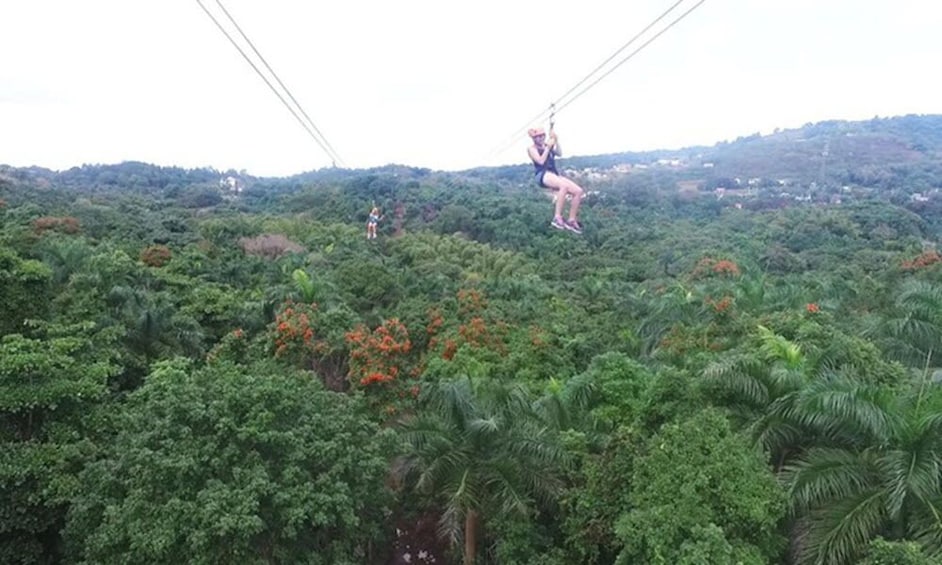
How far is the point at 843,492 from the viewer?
23.5 feet

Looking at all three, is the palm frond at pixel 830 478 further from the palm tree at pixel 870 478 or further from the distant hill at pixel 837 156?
the distant hill at pixel 837 156

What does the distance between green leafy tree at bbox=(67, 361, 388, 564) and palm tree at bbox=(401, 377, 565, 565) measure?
710 millimetres

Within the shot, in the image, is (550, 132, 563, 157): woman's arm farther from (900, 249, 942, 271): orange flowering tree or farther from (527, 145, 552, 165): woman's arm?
(900, 249, 942, 271): orange flowering tree

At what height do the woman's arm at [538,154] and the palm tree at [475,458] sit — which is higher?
the woman's arm at [538,154]

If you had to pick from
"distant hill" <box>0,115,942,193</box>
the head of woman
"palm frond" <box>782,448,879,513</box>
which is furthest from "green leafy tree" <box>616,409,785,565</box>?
"distant hill" <box>0,115,942,193</box>

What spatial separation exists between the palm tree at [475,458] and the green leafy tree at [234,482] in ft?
2.33

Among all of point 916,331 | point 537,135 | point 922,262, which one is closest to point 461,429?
point 537,135

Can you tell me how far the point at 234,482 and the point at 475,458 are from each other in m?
3.37

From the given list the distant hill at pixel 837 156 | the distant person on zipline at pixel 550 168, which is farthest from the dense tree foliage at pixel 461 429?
the distant hill at pixel 837 156

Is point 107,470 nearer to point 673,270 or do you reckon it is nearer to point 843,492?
point 843,492

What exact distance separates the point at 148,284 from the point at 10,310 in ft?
30.8

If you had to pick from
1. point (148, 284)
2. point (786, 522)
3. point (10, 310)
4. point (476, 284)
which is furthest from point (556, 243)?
point (786, 522)

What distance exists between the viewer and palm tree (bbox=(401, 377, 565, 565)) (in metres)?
9.16

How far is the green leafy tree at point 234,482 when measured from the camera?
7.82 meters
